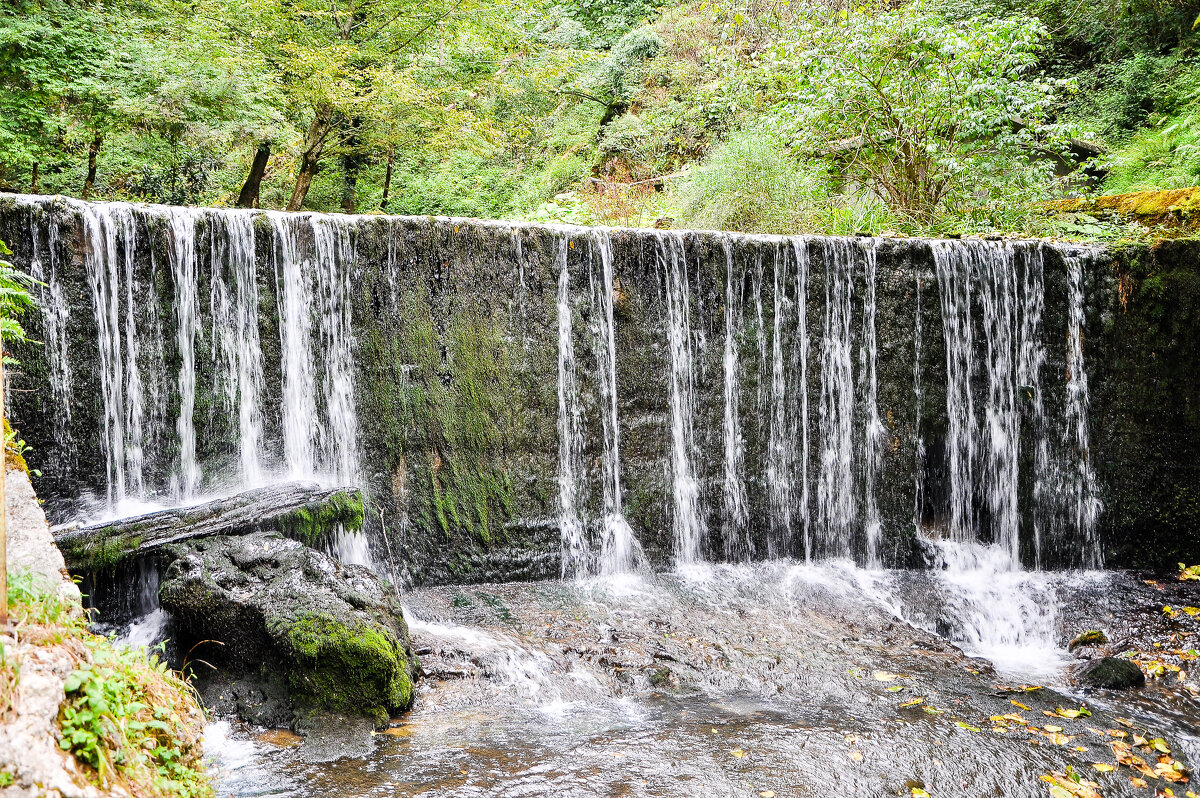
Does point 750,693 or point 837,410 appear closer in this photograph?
point 750,693

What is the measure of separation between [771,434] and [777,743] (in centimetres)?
401

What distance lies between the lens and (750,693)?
5195mm

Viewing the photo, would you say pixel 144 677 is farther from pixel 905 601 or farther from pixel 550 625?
pixel 905 601

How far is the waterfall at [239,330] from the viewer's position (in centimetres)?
643

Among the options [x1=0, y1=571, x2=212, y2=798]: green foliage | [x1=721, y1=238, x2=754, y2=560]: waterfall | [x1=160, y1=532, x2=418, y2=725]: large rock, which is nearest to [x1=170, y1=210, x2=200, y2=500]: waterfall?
[x1=160, y1=532, x2=418, y2=725]: large rock

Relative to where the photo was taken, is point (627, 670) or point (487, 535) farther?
point (487, 535)

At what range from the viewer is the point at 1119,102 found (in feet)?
46.3

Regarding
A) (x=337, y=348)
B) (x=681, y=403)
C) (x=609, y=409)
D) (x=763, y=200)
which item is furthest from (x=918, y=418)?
(x=337, y=348)

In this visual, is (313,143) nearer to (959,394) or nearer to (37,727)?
(959,394)

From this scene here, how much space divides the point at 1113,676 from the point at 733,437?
365 cm

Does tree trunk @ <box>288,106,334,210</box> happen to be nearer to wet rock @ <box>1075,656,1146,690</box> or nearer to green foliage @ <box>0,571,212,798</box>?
green foliage @ <box>0,571,212,798</box>

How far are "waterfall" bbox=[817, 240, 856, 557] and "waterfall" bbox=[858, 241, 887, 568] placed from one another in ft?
0.48

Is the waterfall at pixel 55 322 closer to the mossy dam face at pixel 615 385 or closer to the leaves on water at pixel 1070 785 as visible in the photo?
the mossy dam face at pixel 615 385

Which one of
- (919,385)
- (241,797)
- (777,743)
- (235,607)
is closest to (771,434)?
(919,385)
